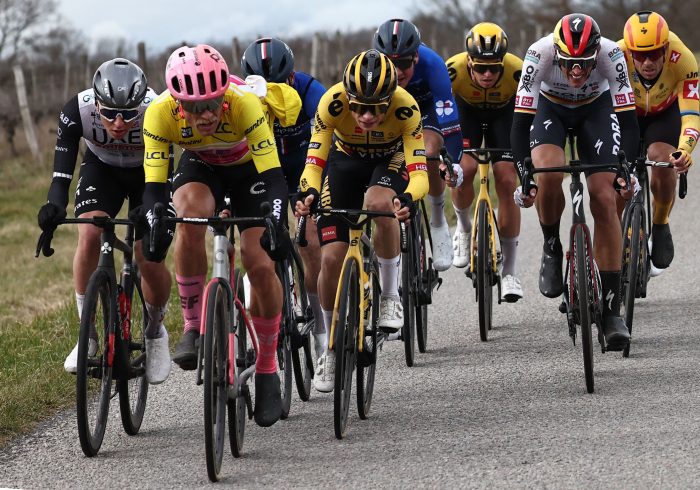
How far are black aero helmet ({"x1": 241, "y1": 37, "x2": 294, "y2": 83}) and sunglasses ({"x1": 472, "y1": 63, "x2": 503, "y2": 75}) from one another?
1669 millimetres

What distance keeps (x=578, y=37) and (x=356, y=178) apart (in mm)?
1556

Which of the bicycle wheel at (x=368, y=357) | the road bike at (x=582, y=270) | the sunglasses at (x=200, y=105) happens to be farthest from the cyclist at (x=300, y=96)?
the sunglasses at (x=200, y=105)

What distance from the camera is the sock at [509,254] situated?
28.8 feet

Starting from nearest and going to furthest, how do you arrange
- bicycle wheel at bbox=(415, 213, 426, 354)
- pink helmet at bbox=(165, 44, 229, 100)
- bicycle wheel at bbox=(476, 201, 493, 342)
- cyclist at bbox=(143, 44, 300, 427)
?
pink helmet at bbox=(165, 44, 229, 100)
cyclist at bbox=(143, 44, 300, 427)
bicycle wheel at bbox=(415, 213, 426, 354)
bicycle wheel at bbox=(476, 201, 493, 342)

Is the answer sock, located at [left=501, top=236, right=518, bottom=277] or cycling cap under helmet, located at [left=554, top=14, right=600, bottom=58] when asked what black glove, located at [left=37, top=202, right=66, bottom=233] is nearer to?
cycling cap under helmet, located at [left=554, top=14, right=600, bottom=58]

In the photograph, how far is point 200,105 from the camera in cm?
566

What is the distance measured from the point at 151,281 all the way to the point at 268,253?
1073mm

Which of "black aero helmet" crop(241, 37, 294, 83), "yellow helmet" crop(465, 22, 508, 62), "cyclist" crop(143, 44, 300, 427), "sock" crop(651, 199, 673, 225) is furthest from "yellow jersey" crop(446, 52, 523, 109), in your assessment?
"cyclist" crop(143, 44, 300, 427)

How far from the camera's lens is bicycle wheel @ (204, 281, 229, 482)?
509 cm

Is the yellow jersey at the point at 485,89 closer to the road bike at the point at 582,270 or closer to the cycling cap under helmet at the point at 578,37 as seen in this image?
the cycling cap under helmet at the point at 578,37

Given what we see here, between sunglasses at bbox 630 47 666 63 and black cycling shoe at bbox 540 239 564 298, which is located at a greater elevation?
sunglasses at bbox 630 47 666 63

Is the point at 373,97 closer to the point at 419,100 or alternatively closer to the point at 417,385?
the point at 417,385

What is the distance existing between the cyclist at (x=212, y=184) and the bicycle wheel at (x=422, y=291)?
202 centimetres

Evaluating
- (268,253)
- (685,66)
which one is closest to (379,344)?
(268,253)
